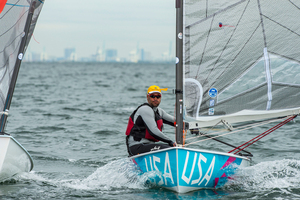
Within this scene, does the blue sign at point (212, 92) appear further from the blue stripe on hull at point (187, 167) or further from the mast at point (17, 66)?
the mast at point (17, 66)

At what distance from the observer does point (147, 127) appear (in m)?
4.68

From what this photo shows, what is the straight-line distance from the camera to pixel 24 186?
15.9 ft

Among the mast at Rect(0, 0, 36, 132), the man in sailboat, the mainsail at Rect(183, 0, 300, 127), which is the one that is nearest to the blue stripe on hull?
the man in sailboat

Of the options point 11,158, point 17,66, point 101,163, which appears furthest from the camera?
point 101,163

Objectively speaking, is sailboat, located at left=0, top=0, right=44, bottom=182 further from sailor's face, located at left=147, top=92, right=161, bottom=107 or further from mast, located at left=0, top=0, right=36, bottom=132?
sailor's face, located at left=147, top=92, right=161, bottom=107

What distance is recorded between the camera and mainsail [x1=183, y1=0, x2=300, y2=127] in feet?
14.1

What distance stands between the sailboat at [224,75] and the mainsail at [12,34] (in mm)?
1883

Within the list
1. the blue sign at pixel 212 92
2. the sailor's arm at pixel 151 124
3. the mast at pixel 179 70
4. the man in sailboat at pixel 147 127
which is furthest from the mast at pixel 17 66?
the blue sign at pixel 212 92

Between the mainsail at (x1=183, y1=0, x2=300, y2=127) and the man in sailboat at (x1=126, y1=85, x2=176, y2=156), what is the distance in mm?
502

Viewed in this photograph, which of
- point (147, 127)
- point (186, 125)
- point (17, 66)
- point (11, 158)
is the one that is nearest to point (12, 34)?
point (17, 66)

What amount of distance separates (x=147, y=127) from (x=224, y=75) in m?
1.04

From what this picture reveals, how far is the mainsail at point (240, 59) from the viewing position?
429cm

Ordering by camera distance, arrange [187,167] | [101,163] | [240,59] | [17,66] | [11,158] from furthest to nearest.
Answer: [101,163]
[17,66]
[11,158]
[240,59]
[187,167]

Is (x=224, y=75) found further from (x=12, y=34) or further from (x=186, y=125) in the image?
(x=12, y=34)
